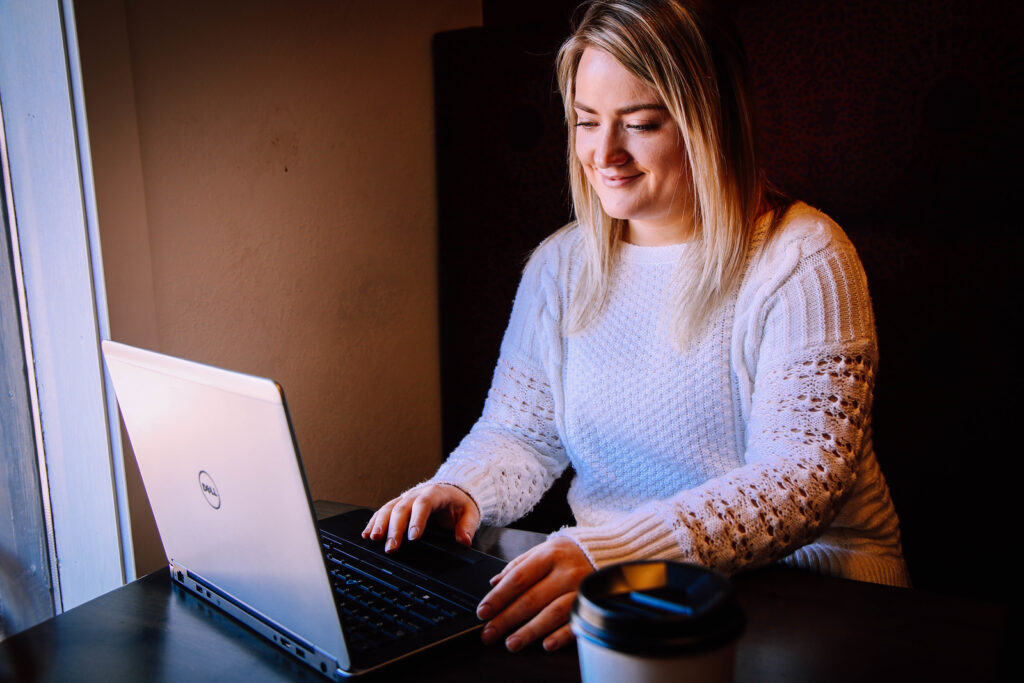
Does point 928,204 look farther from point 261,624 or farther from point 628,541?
point 261,624

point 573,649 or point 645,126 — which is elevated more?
point 645,126

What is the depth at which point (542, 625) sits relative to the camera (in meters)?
0.75

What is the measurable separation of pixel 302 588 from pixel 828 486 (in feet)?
1.85

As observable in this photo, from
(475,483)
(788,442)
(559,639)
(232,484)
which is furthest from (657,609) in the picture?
(475,483)

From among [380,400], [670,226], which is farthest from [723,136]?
[380,400]

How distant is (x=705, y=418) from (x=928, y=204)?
1.89ft

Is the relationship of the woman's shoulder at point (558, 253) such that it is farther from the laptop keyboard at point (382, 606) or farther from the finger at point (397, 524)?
the laptop keyboard at point (382, 606)

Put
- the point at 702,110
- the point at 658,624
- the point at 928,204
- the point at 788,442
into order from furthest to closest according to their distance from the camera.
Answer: the point at 928,204 < the point at 702,110 < the point at 788,442 < the point at 658,624

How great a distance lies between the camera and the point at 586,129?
121cm

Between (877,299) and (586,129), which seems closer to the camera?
(586,129)

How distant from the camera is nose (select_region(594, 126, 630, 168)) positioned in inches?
45.4

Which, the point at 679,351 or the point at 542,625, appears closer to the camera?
the point at 542,625

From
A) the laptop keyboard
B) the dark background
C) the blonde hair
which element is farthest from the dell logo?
the dark background

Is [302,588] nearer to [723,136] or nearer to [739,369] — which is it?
[739,369]
